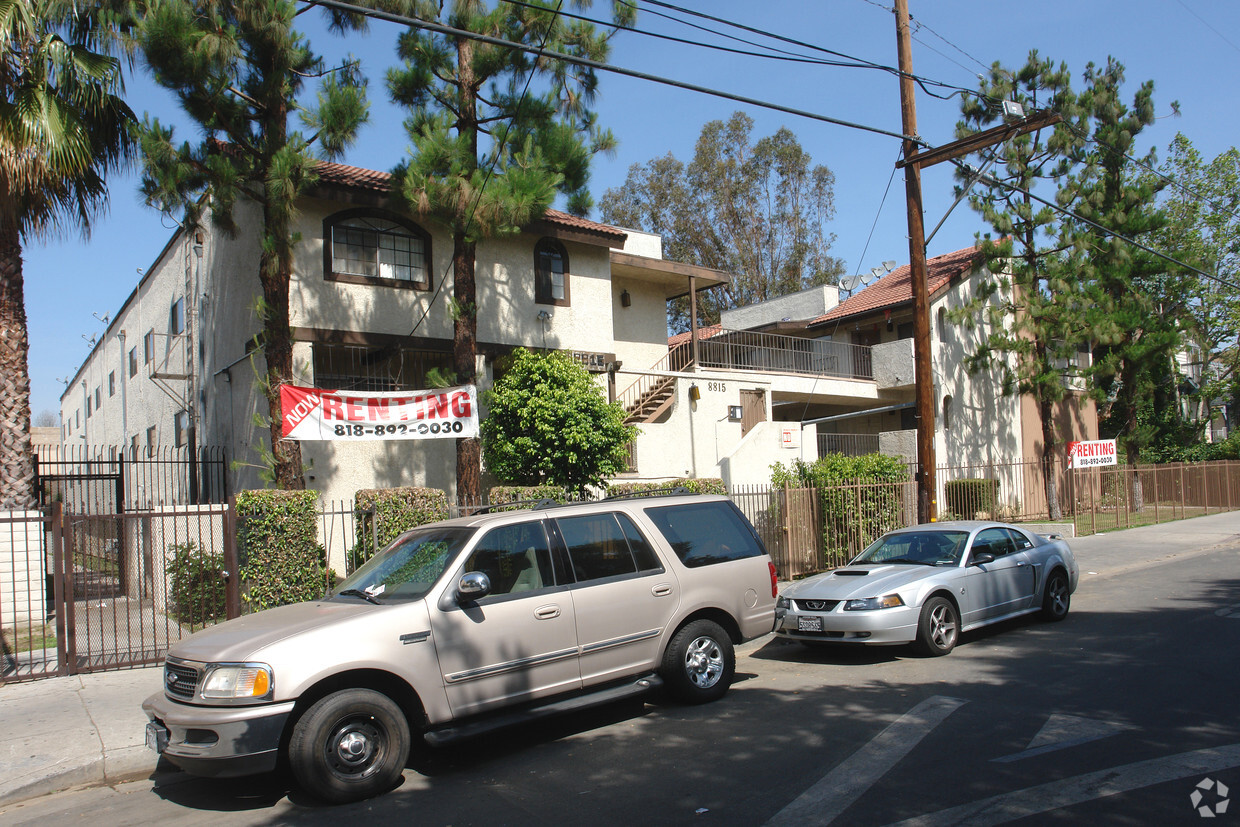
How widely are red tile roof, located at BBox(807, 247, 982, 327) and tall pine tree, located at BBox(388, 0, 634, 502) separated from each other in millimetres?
13639

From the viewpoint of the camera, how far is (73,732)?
281 inches

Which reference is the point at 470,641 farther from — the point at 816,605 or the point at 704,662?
the point at 816,605

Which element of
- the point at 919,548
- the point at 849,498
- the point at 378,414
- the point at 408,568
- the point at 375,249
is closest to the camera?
Answer: the point at 408,568

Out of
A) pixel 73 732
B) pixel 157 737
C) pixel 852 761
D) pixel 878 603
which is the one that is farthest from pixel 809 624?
pixel 73 732

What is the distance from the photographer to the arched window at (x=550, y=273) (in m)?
17.4

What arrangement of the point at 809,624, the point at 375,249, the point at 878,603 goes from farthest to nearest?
the point at 375,249 < the point at 809,624 < the point at 878,603

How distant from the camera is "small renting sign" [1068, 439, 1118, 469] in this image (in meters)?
20.5

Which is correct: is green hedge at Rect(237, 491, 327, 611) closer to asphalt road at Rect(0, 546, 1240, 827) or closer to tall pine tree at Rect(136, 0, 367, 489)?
tall pine tree at Rect(136, 0, 367, 489)

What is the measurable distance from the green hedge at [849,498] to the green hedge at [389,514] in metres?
6.57

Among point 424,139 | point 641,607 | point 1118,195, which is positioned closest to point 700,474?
point 424,139

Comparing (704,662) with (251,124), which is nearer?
(704,662)

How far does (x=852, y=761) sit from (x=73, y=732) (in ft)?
20.8

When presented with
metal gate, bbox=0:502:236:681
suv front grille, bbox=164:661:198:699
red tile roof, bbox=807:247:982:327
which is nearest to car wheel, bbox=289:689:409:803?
suv front grille, bbox=164:661:198:699

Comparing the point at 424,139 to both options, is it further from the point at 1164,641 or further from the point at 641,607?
the point at 1164,641
